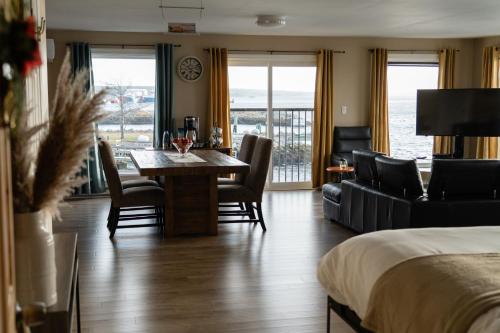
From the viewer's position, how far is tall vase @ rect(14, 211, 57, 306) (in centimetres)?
131

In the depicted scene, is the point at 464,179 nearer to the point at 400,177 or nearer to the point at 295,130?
the point at 400,177

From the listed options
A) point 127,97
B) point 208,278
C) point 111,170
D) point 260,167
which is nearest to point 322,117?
point 127,97

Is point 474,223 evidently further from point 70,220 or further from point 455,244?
point 70,220

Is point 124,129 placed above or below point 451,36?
below

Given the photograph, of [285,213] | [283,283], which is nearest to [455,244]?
[283,283]

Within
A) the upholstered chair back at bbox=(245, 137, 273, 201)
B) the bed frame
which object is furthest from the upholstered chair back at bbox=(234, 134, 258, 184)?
the bed frame

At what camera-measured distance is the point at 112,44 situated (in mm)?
7875

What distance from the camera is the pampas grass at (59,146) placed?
1242mm

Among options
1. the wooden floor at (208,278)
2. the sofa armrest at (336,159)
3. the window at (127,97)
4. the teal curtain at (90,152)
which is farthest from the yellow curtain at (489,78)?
the teal curtain at (90,152)

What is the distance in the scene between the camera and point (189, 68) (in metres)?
8.13

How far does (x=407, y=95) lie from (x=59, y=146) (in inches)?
330

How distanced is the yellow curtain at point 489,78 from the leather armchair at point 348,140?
1874 millimetres

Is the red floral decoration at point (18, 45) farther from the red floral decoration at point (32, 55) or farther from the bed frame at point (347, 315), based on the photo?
the bed frame at point (347, 315)

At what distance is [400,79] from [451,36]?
100cm
